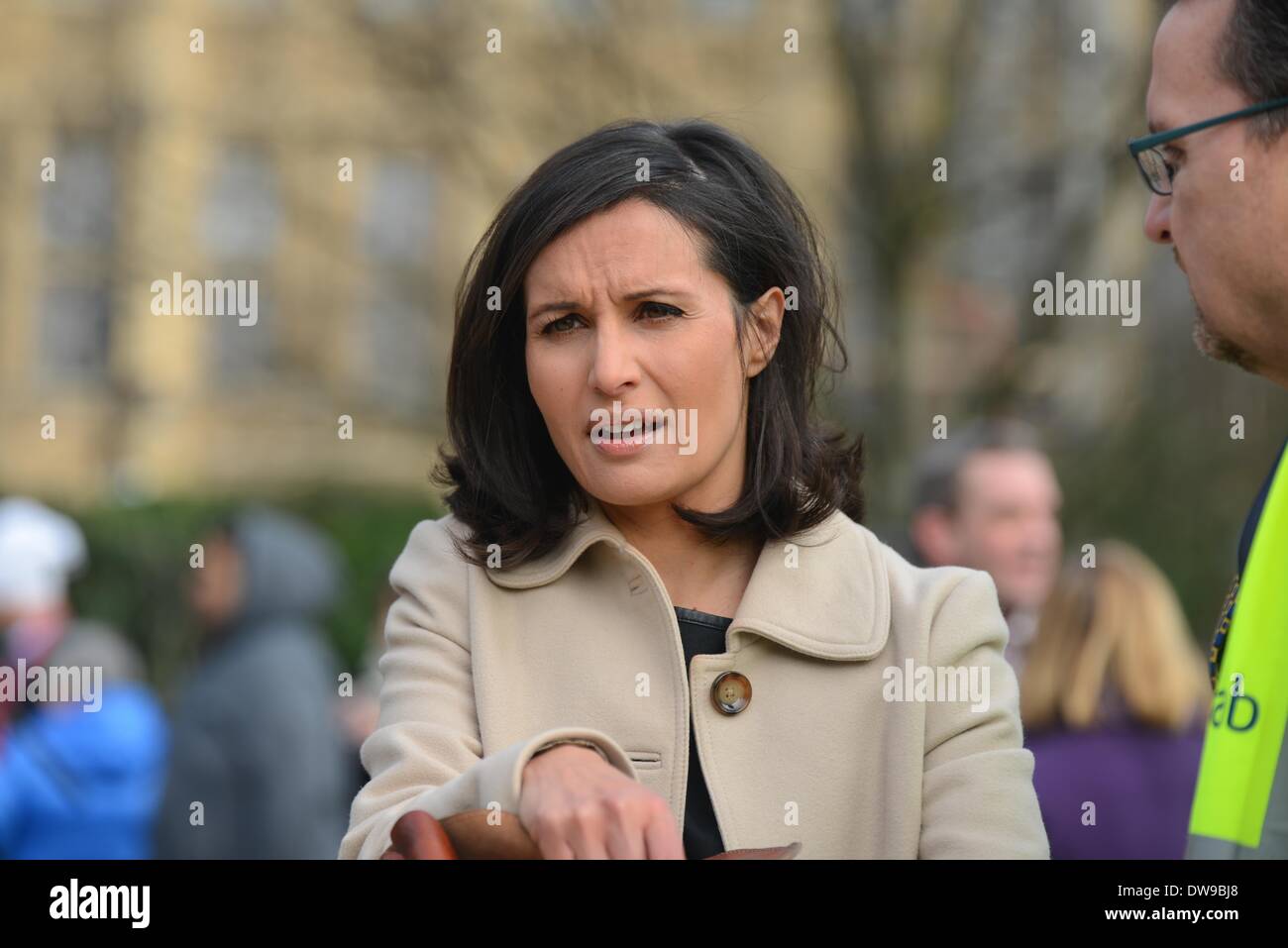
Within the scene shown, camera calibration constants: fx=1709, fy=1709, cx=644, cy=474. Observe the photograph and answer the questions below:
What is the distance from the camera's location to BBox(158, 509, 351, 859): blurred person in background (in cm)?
602

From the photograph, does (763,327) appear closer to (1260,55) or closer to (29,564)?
(1260,55)

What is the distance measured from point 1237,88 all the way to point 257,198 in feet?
54.6

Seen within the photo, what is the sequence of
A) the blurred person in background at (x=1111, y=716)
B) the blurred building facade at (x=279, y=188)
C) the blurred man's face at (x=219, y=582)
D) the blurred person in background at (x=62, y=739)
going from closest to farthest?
the blurred person in background at (x=1111, y=716)
the blurred person in background at (x=62, y=739)
the blurred man's face at (x=219, y=582)
the blurred building facade at (x=279, y=188)

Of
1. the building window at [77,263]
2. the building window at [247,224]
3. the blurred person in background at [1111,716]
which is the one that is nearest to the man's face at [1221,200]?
the blurred person in background at [1111,716]

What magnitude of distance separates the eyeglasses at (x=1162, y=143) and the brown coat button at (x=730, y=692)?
0.95 metres

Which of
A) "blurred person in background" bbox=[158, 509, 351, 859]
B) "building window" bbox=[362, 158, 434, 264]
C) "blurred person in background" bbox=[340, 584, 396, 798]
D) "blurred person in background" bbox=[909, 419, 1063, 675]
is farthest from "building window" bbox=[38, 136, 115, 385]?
"blurred person in background" bbox=[909, 419, 1063, 675]

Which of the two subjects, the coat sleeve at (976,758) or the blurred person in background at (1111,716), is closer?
the coat sleeve at (976,758)

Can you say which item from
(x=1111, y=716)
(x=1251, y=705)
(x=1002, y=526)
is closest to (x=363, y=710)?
(x=1002, y=526)

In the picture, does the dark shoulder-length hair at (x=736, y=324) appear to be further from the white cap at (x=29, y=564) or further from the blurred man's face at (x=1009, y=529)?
the white cap at (x=29, y=564)

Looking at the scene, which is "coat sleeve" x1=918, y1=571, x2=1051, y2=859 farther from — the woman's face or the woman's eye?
the woman's eye

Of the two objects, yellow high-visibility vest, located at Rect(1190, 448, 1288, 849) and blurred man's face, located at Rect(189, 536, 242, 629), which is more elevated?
Result: blurred man's face, located at Rect(189, 536, 242, 629)

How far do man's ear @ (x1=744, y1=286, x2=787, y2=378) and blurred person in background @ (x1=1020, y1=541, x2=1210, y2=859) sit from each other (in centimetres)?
220

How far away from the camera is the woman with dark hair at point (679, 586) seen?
216 cm

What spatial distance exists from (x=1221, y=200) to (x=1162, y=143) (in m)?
0.13
